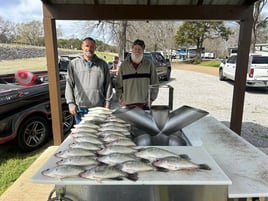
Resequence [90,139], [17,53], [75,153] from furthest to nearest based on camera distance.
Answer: [17,53], [90,139], [75,153]

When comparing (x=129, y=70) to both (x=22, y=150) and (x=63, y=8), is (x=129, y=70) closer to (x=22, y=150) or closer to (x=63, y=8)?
(x=63, y=8)

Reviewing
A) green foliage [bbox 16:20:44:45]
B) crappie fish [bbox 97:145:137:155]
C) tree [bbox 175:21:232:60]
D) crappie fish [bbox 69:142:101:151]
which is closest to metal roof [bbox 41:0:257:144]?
crappie fish [bbox 69:142:101:151]

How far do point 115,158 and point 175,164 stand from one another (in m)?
0.40

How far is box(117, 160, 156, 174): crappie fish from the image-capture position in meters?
1.45

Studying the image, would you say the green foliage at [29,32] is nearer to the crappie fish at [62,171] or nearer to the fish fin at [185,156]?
the crappie fish at [62,171]

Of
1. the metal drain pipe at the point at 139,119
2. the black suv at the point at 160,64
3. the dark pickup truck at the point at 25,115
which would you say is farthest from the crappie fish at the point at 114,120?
the black suv at the point at 160,64

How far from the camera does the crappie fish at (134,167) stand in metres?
1.45

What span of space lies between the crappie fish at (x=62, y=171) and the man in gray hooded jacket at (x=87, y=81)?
1.91 meters

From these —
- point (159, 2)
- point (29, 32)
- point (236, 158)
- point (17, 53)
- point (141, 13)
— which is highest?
point (29, 32)

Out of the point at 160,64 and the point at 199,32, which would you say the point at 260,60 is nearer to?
the point at 160,64

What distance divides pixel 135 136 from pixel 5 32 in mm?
31464

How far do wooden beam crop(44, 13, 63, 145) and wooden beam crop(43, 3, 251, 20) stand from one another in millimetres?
172

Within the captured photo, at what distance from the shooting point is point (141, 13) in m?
3.26

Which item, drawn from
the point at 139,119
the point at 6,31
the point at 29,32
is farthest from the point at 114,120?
the point at 29,32
